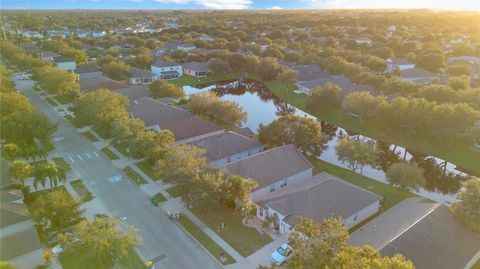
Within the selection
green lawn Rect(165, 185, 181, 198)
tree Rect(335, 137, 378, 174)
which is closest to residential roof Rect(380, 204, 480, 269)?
tree Rect(335, 137, 378, 174)

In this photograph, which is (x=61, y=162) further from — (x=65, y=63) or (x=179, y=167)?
(x=65, y=63)

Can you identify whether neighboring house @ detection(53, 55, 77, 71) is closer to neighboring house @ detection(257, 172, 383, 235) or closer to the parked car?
neighboring house @ detection(257, 172, 383, 235)

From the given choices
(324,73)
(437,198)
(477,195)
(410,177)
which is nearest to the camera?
(477,195)

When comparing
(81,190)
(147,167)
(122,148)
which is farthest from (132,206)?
(122,148)

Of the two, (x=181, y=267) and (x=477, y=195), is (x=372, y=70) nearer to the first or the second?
(x=477, y=195)

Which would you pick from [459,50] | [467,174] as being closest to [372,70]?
[459,50]

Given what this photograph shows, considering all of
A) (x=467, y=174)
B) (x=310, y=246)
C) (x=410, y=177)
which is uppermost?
(x=310, y=246)
